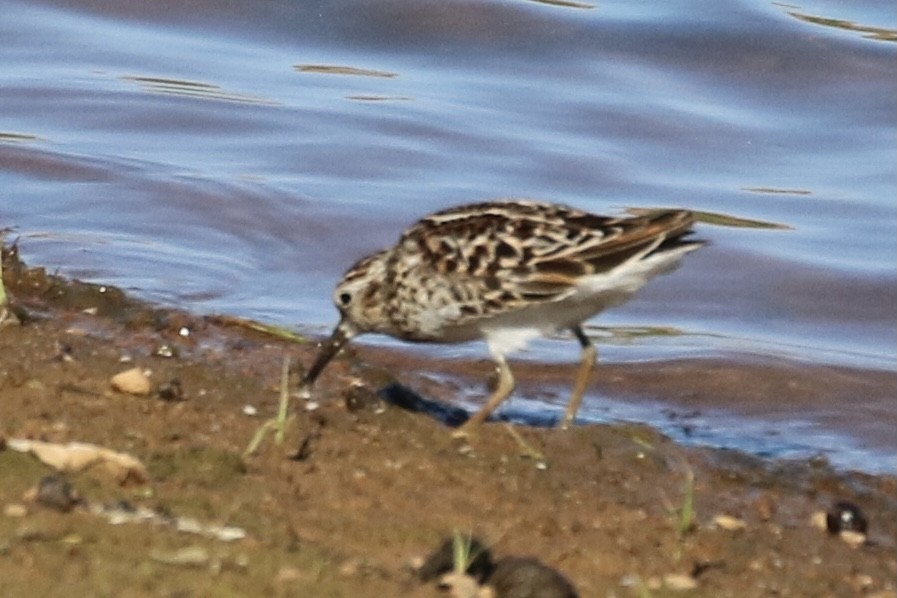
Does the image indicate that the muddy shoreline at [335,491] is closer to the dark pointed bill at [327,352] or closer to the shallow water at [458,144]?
the dark pointed bill at [327,352]

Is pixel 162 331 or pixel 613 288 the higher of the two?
pixel 613 288

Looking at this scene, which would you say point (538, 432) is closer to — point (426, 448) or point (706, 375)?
point (426, 448)

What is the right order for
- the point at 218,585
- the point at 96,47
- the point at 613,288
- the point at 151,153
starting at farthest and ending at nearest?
the point at 96,47
the point at 151,153
the point at 613,288
the point at 218,585

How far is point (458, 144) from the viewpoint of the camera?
12922mm

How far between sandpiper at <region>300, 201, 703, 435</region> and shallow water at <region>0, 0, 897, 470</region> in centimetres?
145

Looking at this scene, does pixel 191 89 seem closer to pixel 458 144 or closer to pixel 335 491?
pixel 458 144

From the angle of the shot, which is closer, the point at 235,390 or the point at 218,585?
the point at 218,585

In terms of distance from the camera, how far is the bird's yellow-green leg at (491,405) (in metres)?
7.41

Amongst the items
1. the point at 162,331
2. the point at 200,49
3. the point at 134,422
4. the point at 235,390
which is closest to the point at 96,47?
the point at 200,49

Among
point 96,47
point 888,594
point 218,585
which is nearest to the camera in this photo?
point 218,585

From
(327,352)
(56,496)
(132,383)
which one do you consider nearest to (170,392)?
(132,383)

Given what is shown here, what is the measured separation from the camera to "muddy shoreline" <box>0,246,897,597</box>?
512 cm

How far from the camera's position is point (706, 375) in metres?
9.40

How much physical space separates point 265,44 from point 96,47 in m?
1.34
